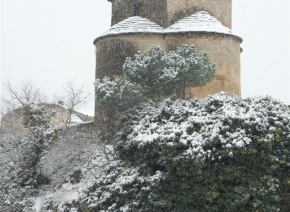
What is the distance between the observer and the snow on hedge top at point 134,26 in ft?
72.5

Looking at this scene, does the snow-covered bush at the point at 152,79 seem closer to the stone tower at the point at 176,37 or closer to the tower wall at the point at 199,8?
the stone tower at the point at 176,37

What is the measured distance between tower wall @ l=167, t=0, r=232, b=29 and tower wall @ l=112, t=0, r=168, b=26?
294 mm

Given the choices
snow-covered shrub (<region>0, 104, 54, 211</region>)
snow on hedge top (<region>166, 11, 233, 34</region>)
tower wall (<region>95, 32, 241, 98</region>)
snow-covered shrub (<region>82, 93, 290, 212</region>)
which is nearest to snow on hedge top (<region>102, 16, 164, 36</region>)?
tower wall (<region>95, 32, 241, 98</region>)

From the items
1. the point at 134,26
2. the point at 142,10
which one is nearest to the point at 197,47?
the point at 134,26

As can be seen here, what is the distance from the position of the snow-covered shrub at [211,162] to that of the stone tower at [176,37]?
7104mm

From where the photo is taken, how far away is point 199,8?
2323 cm

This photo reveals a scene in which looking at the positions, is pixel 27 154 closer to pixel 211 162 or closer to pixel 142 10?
pixel 142 10

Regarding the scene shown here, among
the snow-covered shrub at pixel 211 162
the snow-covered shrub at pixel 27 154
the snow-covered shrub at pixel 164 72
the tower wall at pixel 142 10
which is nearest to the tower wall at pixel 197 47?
the tower wall at pixel 142 10

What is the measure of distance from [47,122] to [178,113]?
689 centimetres

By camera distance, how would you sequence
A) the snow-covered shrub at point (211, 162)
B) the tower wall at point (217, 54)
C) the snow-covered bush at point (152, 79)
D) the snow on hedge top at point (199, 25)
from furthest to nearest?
1. the snow on hedge top at point (199, 25)
2. the tower wall at point (217, 54)
3. the snow-covered bush at point (152, 79)
4. the snow-covered shrub at point (211, 162)

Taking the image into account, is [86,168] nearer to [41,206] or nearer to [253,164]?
[41,206]

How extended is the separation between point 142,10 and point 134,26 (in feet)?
4.56

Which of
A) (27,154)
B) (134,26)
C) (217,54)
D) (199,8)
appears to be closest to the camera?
(27,154)

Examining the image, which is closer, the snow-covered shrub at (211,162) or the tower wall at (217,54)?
the snow-covered shrub at (211,162)
